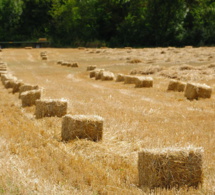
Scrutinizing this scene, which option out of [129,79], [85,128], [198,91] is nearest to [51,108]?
[85,128]

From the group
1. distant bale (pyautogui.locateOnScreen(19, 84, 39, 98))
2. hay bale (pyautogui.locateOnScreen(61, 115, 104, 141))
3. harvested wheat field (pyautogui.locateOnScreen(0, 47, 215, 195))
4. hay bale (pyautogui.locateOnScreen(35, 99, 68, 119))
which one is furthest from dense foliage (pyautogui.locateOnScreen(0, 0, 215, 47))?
hay bale (pyautogui.locateOnScreen(61, 115, 104, 141))

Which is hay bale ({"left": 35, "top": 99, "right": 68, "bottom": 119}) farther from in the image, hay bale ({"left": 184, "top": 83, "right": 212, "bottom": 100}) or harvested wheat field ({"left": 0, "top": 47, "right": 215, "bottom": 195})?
hay bale ({"left": 184, "top": 83, "right": 212, "bottom": 100})

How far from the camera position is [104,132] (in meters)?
8.32

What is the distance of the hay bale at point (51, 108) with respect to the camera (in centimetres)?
1013

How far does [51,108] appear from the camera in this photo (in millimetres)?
10203

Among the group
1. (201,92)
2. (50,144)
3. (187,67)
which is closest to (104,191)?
(50,144)

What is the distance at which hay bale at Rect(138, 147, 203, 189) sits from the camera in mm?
5148

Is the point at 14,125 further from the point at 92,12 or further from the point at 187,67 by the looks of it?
the point at 92,12

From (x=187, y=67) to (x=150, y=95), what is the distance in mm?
8198

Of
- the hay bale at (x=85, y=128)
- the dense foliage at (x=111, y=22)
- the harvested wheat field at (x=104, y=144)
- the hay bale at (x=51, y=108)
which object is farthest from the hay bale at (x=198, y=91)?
the dense foliage at (x=111, y=22)

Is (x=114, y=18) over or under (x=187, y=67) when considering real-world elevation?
over

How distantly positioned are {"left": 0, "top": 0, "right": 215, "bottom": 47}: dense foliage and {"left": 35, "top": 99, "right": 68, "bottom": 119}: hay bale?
4894 cm

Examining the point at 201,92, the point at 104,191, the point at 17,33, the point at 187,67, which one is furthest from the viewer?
the point at 17,33

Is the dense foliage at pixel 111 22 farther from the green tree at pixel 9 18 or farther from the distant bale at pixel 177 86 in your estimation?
the distant bale at pixel 177 86
